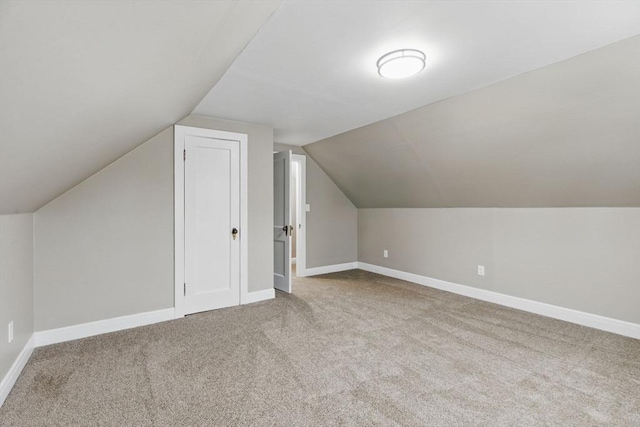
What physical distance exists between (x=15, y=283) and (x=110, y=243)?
832 millimetres

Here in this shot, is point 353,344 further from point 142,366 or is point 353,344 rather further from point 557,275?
point 557,275

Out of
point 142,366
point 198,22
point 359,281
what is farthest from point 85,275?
point 359,281

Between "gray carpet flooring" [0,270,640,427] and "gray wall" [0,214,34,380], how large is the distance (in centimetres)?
24

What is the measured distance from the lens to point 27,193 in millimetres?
1994

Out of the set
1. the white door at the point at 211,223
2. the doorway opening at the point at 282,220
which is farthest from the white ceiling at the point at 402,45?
the doorway opening at the point at 282,220

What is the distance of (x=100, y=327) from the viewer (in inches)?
117

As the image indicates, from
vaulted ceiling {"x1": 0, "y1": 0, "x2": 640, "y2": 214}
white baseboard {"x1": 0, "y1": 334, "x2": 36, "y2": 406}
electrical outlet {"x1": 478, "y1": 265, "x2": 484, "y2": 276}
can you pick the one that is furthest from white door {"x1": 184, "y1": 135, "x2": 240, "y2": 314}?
electrical outlet {"x1": 478, "y1": 265, "x2": 484, "y2": 276}

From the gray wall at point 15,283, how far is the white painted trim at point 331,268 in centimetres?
354

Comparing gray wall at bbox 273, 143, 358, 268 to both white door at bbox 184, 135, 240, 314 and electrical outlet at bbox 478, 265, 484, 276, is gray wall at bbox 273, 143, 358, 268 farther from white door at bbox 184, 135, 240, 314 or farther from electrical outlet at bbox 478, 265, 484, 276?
electrical outlet at bbox 478, 265, 484, 276

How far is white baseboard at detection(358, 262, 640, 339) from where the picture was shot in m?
2.92

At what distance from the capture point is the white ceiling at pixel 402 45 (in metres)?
1.72

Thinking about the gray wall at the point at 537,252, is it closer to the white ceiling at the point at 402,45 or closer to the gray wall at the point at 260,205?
the white ceiling at the point at 402,45

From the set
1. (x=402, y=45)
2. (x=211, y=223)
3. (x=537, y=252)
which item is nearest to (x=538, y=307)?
(x=537, y=252)

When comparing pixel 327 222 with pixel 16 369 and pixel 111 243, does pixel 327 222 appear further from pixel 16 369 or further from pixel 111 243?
pixel 16 369
